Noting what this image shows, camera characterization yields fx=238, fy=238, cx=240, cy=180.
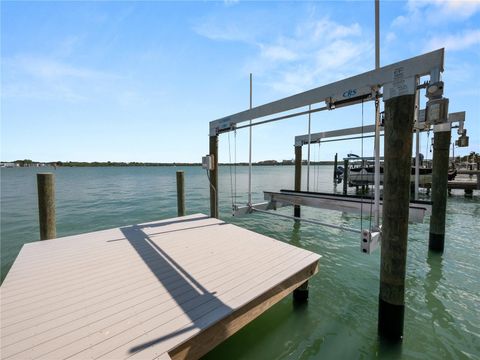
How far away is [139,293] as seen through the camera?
3203 mm

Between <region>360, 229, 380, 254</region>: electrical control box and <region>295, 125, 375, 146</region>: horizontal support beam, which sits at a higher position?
<region>295, 125, 375, 146</region>: horizontal support beam

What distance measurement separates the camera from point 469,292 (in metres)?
4.76

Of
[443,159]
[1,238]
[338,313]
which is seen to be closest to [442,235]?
[443,159]

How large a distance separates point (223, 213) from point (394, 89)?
10952mm

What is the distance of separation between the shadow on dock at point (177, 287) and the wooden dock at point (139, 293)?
0.01 metres

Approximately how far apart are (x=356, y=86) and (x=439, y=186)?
477cm

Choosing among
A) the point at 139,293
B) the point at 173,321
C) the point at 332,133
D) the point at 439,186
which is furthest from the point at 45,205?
the point at 439,186

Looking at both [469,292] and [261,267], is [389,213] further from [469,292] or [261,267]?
[469,292]

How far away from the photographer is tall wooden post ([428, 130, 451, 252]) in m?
6.41

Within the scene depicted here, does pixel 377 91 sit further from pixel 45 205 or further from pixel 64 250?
pixel 45 205

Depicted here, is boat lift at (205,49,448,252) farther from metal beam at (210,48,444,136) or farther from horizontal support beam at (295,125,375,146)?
horizontal support beam at (295,125,375,146)

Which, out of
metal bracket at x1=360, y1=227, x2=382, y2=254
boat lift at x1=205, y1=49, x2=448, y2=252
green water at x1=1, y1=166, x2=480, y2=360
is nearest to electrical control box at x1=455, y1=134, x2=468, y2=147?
green water at x1=1, y1=166, x2=480, y2=360

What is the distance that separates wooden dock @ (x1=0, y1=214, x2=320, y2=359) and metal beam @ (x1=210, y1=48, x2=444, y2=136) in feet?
9.48

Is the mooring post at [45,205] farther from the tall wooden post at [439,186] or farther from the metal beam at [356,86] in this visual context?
the tall wooden post at [439,186]
